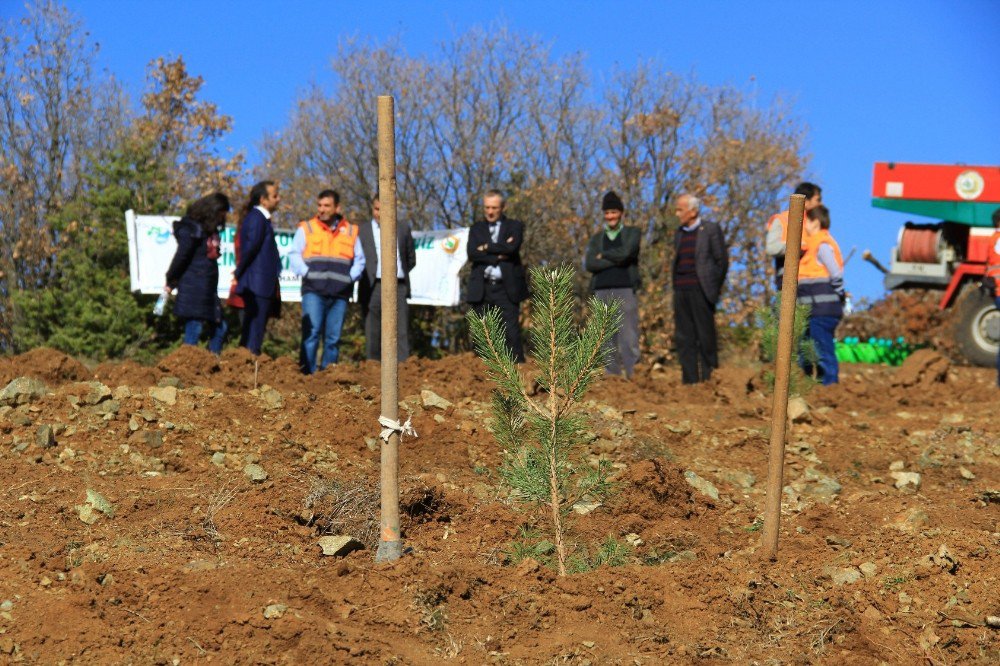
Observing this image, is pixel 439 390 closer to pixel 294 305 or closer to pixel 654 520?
pixel 654 520

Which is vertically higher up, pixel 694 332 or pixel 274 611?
pixel 694 332

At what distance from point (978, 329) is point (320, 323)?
8.96 meters

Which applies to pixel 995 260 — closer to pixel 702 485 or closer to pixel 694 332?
pixel 694 332

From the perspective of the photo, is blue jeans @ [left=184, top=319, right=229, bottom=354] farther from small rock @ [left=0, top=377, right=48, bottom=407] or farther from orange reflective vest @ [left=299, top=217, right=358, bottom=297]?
small rock @ [left=0, top=377, right=48, bottom=407]

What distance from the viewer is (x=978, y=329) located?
1506 centimetres

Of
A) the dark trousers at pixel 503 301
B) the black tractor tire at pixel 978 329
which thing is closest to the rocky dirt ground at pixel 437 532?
the dark trousers at pixel 503 301

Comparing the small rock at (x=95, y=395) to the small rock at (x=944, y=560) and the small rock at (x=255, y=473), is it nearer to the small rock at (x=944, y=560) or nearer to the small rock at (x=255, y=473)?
the small rock at (x=255, y=473)

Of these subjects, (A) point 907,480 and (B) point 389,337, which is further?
(A) point 907,480

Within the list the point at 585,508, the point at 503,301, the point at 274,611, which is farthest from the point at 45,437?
the point at 503,301

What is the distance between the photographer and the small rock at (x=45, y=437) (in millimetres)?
6098

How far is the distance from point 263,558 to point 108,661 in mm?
1087

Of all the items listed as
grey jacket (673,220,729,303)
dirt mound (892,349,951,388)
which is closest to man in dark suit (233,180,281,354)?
grey jacket (673,220,729,303)

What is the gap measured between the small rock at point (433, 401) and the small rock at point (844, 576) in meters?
3.17

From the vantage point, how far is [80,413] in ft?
21.5
